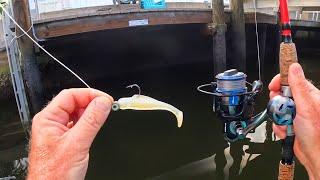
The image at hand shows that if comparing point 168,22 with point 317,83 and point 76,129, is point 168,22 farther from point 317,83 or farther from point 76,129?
point 76,129

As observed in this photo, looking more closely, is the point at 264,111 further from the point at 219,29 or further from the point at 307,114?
the point at 219,29

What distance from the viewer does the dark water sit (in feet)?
20.4

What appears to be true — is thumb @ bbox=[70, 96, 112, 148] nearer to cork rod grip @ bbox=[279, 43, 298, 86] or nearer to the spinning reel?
cork rod grip @ bbox=[279, 43, 298, 86]

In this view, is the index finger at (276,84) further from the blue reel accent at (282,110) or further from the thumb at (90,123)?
the thumb at (90,123)

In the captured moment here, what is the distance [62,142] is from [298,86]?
77cm

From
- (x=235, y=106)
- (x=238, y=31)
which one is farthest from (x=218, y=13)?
(x=235, y=106)

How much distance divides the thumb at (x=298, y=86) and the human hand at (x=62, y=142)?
1.98ft


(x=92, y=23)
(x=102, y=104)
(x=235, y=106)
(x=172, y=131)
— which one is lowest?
(x=172, y=131)

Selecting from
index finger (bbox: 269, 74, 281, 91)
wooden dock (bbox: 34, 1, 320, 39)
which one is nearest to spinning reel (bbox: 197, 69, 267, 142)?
index finger (bbox: 269, 74, 281, 91)

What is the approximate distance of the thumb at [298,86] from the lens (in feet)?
4.23

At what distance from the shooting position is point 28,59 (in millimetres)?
7215

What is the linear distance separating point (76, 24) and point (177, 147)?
3.14m

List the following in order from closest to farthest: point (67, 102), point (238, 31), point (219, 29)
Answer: point (67, 102)
point (219, 29)
point (238, 31)

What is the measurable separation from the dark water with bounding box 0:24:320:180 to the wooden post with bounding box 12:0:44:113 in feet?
4.54
